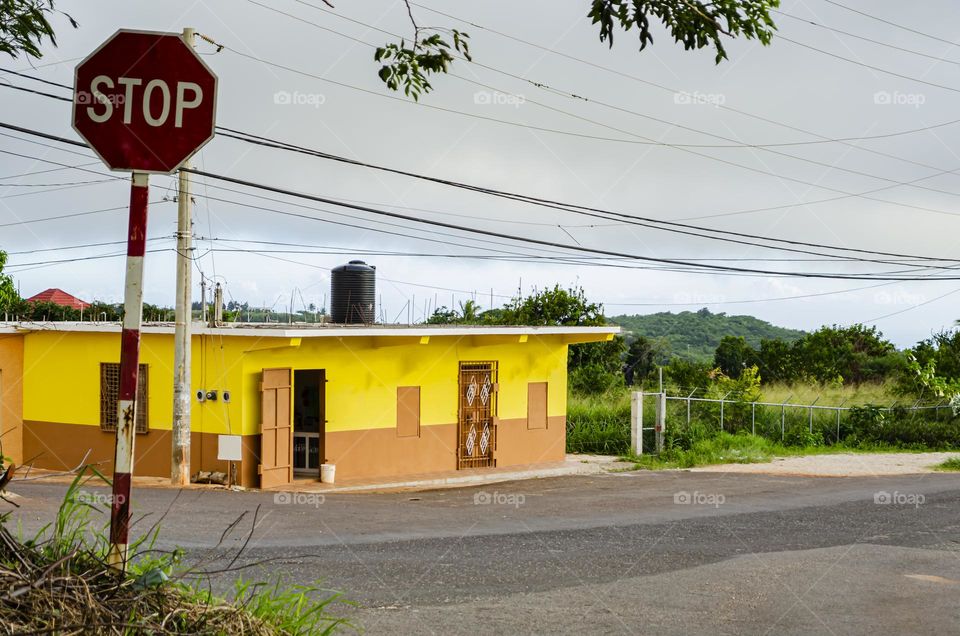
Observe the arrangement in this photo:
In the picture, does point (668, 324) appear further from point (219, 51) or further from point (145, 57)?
point (145, 57)

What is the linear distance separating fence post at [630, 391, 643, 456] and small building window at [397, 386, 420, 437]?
21.0ft

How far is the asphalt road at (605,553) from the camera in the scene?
7418mm

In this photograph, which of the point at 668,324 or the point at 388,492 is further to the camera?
the point at 668,324

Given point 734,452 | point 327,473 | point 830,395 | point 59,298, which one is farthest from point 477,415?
point 59,298

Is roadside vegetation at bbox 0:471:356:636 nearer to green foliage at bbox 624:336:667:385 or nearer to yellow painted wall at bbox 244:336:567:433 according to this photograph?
yellow painted wall at bbox 244:336:567:433

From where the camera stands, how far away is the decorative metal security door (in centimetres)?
2198

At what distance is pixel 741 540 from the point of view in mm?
11875

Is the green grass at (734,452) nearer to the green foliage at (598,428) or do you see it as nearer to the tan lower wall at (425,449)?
the green foliage at (598,428)

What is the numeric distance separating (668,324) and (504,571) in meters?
72.4

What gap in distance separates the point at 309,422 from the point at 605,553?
Result: 1173 centimetres

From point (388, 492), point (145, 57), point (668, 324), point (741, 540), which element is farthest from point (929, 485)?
point (668, 324)

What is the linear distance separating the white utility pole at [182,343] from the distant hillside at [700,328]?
5738cm

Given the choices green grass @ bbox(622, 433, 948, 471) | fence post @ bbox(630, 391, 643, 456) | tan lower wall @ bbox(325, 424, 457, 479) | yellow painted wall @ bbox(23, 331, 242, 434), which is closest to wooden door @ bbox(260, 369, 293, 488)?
yellow painted wall @ bbox(23, 331, 242, 434)

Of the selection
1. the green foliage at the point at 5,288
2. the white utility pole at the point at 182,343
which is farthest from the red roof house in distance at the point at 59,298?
the white utility pole at the point at 182,343
